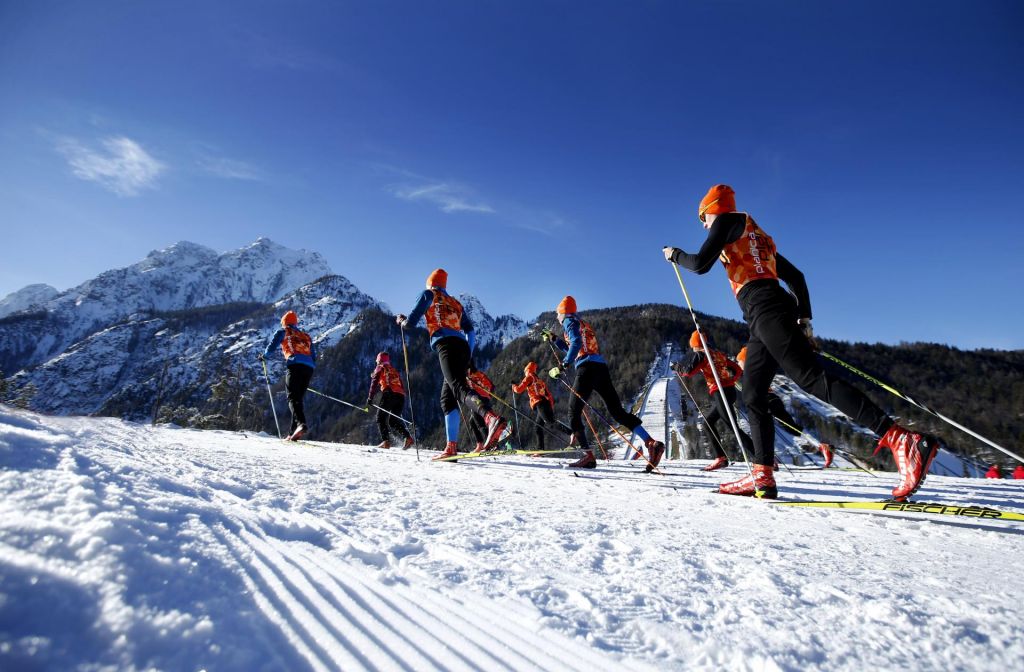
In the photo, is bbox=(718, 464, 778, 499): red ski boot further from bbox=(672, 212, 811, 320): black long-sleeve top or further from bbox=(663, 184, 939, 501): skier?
bbox=(672, 212, 811, 320): black long-sleeve top

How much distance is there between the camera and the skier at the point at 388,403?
9.02m

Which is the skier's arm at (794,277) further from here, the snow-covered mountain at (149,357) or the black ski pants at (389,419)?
the snow-covered mountain at (149,357)

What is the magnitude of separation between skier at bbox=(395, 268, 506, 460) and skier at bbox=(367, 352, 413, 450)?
123 inches

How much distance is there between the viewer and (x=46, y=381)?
519 feet

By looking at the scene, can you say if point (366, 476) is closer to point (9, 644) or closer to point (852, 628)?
point (9, 644)

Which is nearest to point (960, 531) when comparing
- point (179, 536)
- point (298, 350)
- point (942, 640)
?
point (942, 640)

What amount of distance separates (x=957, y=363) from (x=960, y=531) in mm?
159338

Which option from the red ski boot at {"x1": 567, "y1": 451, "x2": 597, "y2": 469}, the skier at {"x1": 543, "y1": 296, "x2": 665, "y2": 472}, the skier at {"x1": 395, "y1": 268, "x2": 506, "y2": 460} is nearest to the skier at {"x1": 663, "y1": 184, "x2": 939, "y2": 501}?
the red ski boot at {"x1": 567, "y1": 451, "x2": 597, "y2": 469}

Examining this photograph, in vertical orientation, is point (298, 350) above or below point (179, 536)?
above

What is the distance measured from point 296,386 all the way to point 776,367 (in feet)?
26.1

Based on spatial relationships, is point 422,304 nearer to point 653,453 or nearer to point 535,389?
point 653,453

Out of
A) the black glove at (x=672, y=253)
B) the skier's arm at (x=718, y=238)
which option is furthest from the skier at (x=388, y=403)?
the skier's arm at (x=718, y=238)

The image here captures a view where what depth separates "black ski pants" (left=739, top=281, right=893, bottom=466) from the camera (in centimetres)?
276

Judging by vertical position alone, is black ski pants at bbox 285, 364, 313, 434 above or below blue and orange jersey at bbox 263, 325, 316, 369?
below
